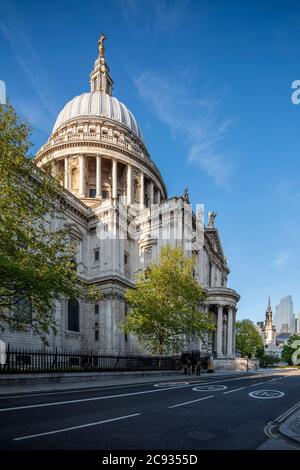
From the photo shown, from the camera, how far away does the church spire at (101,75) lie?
76.5 metres

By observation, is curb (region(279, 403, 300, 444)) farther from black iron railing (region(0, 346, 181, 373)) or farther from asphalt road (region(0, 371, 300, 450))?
black iron railing (region(0, 346, 181, 373))

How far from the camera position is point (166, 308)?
1182 inches

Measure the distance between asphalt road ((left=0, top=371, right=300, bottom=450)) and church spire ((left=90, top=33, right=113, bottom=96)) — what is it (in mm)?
75296

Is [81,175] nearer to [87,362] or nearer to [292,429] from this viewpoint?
[87,362]

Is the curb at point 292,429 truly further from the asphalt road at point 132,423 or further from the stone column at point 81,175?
the stone column at point 81,175

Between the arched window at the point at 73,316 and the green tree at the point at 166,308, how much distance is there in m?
13.4

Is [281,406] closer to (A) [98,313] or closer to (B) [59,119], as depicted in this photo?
(A) [98,313]

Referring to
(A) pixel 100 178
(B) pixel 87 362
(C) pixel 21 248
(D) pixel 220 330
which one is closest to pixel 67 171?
(A) pixel 100 178

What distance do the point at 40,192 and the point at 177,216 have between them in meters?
30.4

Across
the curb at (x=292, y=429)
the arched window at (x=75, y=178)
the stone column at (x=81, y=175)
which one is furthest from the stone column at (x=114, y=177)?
the curb at (x=292, y=429)

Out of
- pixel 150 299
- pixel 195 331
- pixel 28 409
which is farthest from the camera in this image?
pixel 195 331

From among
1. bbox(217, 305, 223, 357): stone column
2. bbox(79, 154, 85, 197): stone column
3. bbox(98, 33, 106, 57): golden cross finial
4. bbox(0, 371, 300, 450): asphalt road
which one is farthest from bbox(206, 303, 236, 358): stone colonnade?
bbox(98, 33, 106, 57): golden cross finial

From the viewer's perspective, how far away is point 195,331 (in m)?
32.2

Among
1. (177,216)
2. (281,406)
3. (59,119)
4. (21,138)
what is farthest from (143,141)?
(281,406)
